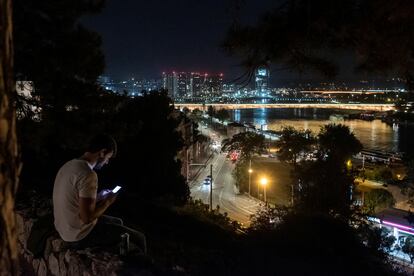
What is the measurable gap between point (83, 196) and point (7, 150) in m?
1.51

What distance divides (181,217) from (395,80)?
464cm

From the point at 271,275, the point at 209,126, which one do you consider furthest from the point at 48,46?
the point at 209,126

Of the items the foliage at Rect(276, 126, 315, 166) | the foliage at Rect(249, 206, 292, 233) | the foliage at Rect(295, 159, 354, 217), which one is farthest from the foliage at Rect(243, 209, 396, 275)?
the foliage at Rect(276, 126, 315, 166)

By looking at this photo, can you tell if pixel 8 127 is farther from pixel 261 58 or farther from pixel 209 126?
pixel 209 126

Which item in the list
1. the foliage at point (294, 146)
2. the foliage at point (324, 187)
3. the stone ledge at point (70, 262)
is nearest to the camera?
the stone ledge at point (70, 262)

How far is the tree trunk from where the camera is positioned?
100 centimetres

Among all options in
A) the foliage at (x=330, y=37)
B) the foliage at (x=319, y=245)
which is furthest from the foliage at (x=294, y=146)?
the foliage at (x=330, y=37)

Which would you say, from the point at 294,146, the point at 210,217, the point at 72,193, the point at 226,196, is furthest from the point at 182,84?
the point at 72,193

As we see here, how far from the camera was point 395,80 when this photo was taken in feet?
11.0

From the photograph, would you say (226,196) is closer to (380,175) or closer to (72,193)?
(380,175)

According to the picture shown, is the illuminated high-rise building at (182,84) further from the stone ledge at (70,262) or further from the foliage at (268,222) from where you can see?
the stone ledge at (70,262)

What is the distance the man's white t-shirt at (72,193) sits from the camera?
2473mm

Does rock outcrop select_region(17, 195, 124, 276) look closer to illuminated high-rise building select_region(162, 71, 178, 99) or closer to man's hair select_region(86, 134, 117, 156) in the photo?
man's hair select_region(86, 134, 117, 156)

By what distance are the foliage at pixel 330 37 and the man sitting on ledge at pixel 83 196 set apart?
4.89ft
